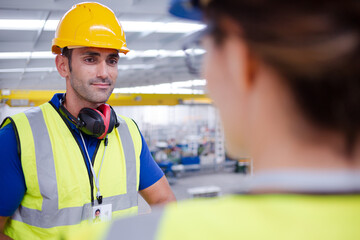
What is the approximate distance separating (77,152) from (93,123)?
7.2 inches

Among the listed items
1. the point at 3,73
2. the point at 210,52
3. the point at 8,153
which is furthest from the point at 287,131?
the point at 3,73

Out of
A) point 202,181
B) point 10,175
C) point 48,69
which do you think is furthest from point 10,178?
point 48,69

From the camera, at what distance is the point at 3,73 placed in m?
12.6

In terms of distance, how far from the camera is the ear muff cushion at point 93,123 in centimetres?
172

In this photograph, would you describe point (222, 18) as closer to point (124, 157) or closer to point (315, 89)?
point (315, 89)

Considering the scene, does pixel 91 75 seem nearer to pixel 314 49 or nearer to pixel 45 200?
pixel 45 200

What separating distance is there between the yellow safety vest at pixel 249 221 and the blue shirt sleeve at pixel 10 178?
125cm

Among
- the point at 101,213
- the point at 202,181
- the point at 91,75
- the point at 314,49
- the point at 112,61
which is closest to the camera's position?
the point at 314,49

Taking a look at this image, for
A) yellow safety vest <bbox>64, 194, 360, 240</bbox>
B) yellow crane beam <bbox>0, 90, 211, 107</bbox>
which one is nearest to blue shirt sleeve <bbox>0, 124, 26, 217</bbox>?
yellow safety vest <bbox>64, 194, 360, 240</bbox>

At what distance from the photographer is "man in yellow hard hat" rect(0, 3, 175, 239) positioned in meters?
1.58

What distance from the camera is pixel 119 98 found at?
31.1 feet

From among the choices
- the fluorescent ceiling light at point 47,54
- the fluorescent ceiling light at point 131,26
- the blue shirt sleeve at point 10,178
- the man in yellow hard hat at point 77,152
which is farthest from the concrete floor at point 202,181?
the blue shirt sleeve at point 10,178

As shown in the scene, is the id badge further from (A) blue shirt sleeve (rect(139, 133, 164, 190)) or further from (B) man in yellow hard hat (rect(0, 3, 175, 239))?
(A) blue shirt sleeve (rect(139, 133, 164, 190))

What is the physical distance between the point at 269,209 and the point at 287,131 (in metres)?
0.12
